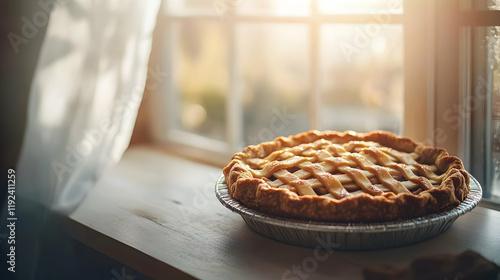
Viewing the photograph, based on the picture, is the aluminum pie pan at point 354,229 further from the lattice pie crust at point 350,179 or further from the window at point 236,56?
the window at point 236,56

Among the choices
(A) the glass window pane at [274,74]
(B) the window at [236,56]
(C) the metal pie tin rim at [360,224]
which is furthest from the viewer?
(A) the glass window pane at [274,74]

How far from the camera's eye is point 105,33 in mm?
1381

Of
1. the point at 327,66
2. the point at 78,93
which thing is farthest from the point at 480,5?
the point at 78,93

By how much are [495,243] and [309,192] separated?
0.35 meters

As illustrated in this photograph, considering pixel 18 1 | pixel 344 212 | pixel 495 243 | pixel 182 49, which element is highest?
pixel 18 1

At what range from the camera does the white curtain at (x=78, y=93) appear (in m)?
1.33

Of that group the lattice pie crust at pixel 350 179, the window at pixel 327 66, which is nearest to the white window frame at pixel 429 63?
the window at pixel 327 66

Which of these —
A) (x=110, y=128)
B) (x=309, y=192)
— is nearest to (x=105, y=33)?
→ (x=110, y=128)

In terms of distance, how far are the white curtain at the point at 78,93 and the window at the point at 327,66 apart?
1.15 feet

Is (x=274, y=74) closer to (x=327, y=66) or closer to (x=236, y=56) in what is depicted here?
(x=327, y=66)

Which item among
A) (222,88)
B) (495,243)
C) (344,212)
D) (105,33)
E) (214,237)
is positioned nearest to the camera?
(344,212)

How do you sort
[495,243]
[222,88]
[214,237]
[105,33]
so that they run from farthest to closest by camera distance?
[222,88] < [105,33] < [214,237] < [495,243]

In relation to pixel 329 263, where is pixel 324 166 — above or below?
above

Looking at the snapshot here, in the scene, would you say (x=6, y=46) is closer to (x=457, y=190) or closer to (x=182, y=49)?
(x=182, y=49)
